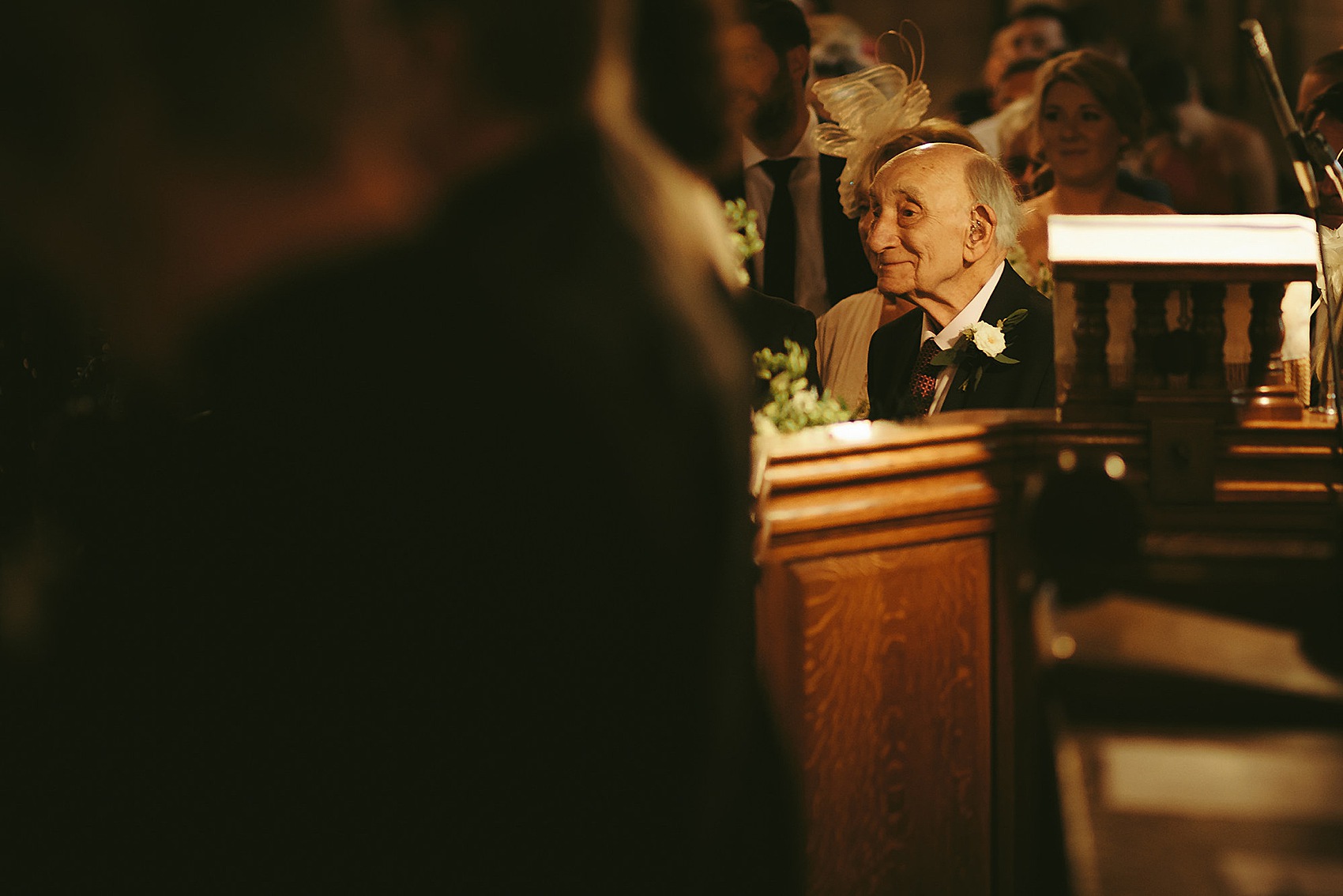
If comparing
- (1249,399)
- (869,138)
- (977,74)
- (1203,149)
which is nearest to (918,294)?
(869,138)

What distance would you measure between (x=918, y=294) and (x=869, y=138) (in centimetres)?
73

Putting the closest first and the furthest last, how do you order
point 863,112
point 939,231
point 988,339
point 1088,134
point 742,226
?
point 742,226
point 988,339
point 939,231
point 863,112
point 1088,134

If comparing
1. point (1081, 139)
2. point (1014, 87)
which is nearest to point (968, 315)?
point (1081, 139)

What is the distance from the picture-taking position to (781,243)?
413 cm

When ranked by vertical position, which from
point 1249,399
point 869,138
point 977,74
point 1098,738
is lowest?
point 1098,738

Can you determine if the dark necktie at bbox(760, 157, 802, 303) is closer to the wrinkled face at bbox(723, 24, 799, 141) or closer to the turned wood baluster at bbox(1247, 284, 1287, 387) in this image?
the wrinkled face at bbox(723, 24, 799, 141)

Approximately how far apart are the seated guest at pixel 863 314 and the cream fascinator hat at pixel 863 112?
0.06 meters

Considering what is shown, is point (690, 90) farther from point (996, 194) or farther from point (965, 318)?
point (996, 194)

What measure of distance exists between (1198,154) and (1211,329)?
533 cm

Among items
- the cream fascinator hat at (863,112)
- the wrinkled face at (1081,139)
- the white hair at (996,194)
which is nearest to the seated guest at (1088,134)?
the wrinkled face at (1081,139)

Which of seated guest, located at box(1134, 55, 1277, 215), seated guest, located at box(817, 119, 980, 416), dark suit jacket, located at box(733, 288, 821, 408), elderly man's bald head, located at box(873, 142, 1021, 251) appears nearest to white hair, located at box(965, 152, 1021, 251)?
elderly man's bald head, located at box(873, 142, 1021, 251)

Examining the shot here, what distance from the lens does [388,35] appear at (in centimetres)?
85

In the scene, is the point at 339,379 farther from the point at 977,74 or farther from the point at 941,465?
the point at 977,74

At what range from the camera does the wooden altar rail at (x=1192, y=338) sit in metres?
2.39
